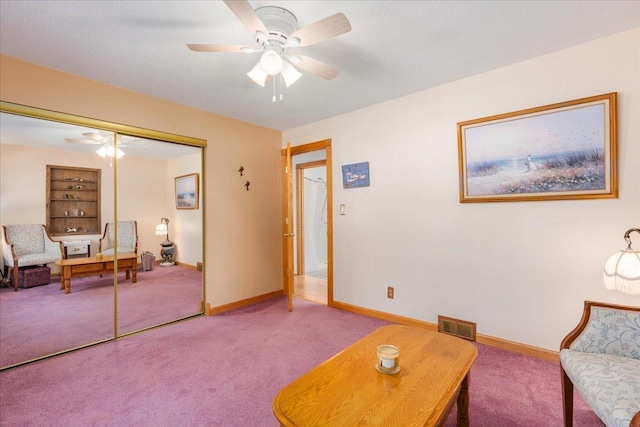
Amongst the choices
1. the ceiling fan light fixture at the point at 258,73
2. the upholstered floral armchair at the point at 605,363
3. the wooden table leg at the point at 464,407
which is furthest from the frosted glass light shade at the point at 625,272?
the ceiling fan light fixture at the point at 258,73

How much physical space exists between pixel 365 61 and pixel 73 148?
2.82 metres

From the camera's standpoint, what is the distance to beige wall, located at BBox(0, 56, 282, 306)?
2402mm

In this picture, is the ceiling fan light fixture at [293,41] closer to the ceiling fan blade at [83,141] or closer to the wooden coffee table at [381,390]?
the wooden coffee table at [381,390]

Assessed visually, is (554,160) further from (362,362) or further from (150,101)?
(150,101)

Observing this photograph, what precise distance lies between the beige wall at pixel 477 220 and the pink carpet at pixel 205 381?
1.54 ft

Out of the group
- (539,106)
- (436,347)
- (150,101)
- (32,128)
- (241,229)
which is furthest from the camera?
(241,229)

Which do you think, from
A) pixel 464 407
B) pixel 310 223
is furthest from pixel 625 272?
pixel 310 223

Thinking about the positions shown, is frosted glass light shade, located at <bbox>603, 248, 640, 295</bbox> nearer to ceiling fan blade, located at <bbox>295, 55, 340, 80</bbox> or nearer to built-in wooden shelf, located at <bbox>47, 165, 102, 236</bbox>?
ceiling fan blade, located at <bbox>295, 55, 340, 80</bbox>

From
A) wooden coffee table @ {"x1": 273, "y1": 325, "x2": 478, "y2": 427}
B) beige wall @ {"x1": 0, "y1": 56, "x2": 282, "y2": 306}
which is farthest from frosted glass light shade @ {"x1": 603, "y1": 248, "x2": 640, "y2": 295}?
beige wall @ {"x1": 0, "y1": 56, "x2": 282, "y2": 306}

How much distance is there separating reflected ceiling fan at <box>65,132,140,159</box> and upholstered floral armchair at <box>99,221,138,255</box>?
70cm

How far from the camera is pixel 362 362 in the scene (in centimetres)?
149

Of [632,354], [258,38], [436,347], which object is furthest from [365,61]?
[632,354]

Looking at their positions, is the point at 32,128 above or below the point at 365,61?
below

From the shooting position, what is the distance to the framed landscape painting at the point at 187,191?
339cm
